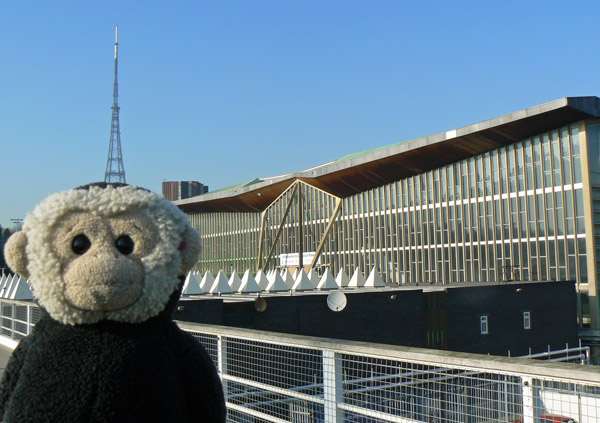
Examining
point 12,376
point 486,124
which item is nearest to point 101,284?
point 12,376

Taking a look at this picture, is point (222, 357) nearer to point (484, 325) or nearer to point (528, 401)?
point (528, 401)

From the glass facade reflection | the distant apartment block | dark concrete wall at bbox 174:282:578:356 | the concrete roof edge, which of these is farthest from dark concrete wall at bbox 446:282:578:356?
the distant apartment block

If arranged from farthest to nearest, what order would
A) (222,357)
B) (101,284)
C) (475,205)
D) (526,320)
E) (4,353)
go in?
(475,205) < (526,320) < (4,353) < (222,357) < (101,284)

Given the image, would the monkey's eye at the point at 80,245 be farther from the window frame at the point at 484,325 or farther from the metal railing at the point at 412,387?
the window frame at the point at 484,325

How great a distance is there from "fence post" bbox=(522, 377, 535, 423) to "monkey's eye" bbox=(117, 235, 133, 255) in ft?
6.27

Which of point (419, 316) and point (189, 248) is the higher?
point (189, 248)

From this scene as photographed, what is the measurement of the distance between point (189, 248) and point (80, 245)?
426 millimetres

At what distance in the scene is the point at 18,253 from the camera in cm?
246

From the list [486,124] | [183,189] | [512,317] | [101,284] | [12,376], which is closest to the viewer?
[101,284]

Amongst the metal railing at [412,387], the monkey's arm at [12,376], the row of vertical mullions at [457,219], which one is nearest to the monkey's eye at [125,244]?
the monkey's arm at [12,376]

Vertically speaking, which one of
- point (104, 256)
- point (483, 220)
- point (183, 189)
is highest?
point (183, 189)

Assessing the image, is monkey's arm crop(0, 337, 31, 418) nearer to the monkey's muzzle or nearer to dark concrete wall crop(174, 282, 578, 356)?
the monkey's muzzle

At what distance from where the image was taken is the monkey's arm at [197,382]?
2.57 meters

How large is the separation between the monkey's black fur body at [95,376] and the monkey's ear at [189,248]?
0.16 metres
